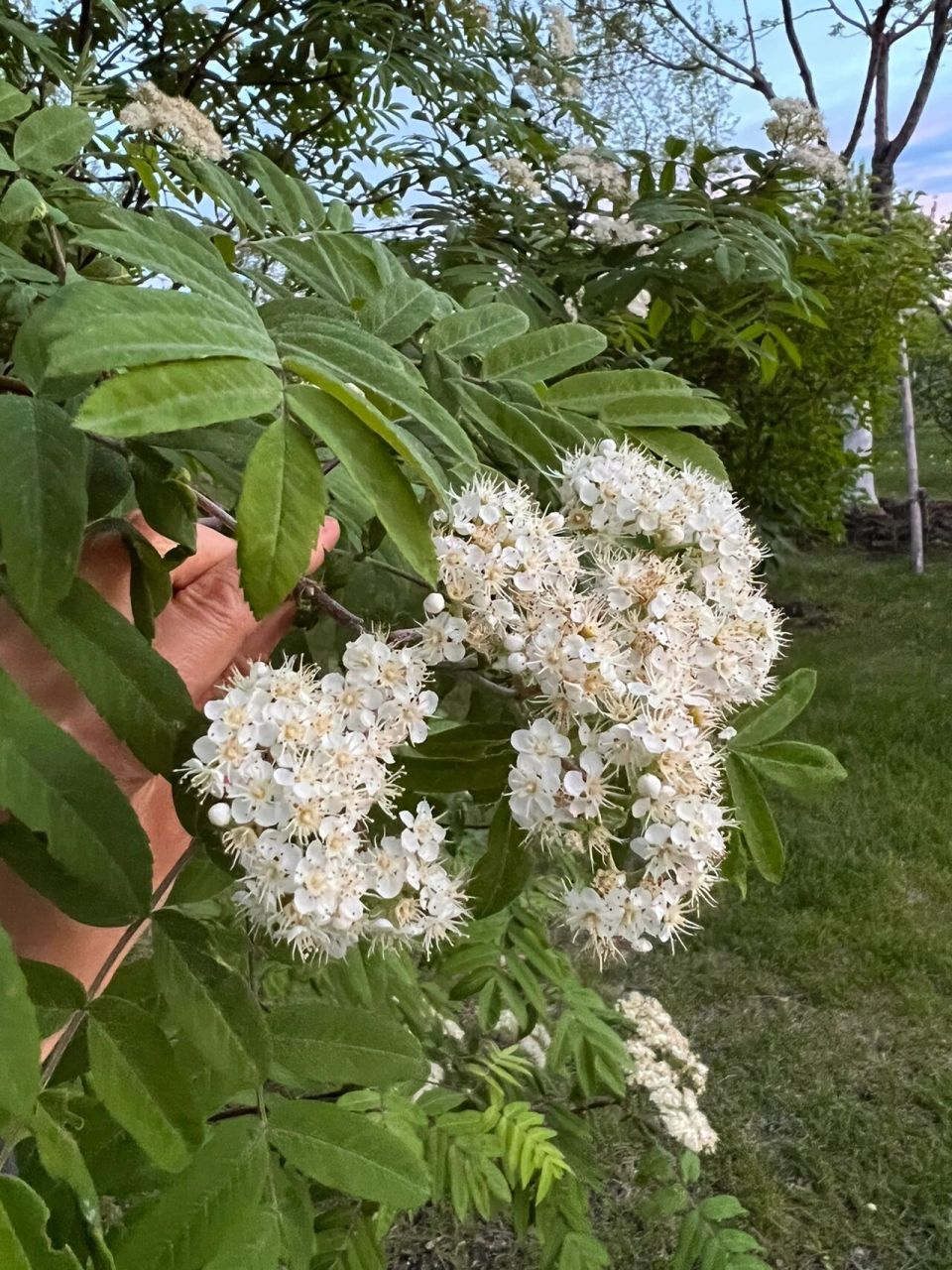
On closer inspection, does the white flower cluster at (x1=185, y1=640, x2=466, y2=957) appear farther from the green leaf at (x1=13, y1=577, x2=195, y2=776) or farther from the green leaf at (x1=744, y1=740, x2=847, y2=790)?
the green leaf at (x1=744, y1=740, x2=847, y2=790)

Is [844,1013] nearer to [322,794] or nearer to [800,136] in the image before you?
[800,136]

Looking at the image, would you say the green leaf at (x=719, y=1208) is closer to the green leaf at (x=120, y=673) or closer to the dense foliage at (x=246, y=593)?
the dense foliage at (x=246, y=593)

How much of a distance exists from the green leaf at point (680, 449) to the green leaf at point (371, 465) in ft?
0.96

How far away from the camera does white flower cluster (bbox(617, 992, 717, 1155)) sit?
1.34 metres

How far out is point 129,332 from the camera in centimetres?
32

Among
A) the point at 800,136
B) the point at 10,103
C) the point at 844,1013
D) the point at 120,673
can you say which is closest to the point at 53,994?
the point at 120,673

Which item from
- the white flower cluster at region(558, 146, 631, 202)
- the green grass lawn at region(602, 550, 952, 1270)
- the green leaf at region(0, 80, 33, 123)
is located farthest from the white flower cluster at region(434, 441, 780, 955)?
the green grass lawn at region(602, 550, 952, 1270)

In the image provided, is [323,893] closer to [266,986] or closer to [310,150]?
[266,986]

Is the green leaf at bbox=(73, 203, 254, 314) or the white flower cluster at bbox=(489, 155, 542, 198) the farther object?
the white flower cluster at bbox=(489, 155, 542, 198)

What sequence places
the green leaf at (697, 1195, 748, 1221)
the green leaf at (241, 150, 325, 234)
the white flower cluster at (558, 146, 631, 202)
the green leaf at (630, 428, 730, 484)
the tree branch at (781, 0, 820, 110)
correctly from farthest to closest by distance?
the tree branch at (781, 0, 820, 110) < the white flower cluster at (558, 146, 631, 202) < the green leaf at (697, 1195, 748, 1221) < the green leaf at (241, 150, 325, 234) < the green leaf at (630, 428, 730, 484)

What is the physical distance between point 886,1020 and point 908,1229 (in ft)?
1.58

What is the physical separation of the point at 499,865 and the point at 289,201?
2.01 ft

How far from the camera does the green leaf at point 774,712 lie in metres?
0.62

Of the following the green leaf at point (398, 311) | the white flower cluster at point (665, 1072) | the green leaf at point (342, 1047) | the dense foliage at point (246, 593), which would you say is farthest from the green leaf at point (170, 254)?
the white flower cluster at point (665, 1072)
